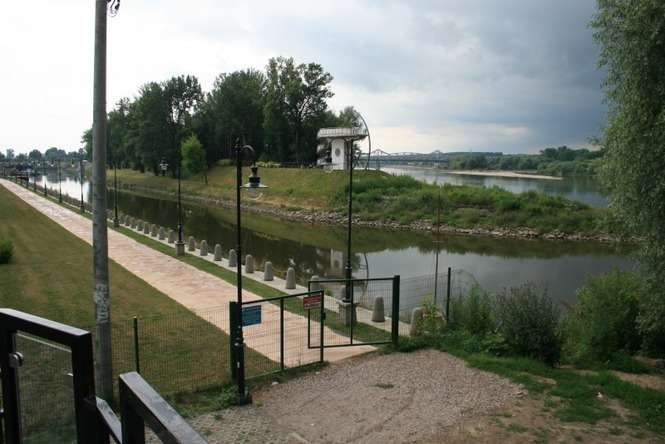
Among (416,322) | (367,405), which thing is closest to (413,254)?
(416,322)

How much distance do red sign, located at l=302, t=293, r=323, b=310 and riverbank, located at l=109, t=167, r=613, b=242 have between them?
31.0m

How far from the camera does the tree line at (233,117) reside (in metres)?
79.4

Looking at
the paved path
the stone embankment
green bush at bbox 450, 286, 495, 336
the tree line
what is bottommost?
the stone embankment

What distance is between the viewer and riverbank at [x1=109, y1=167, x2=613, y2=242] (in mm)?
43875

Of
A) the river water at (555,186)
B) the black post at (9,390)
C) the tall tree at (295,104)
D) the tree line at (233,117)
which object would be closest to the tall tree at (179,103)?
the tree line at (233,117)

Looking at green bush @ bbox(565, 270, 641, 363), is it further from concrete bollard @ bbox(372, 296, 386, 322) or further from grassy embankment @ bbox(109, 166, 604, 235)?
grassy embankment @ bbox(109, 166, 604, 235)

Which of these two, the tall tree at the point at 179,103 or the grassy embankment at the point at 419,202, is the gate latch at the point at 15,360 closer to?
the grassy embankment at the point at 419,202

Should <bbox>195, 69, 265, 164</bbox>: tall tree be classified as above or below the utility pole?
above

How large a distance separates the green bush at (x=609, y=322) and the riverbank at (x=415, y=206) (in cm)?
2661

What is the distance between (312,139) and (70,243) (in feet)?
192

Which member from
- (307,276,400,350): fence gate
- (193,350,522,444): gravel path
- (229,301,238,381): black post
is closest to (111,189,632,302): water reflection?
(307,276,400,350): fence gate

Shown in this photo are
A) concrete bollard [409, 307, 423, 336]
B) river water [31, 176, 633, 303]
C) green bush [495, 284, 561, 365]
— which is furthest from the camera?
river water [31, 176, 633, 303]

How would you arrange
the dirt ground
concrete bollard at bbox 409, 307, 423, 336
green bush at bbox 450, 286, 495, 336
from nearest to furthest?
1. the dirt ground
2. green bush at bbox 450, 286, 495, 336
3. concrete bollard at bbox 409, 307, 423, 336

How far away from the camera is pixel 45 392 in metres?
2.42
